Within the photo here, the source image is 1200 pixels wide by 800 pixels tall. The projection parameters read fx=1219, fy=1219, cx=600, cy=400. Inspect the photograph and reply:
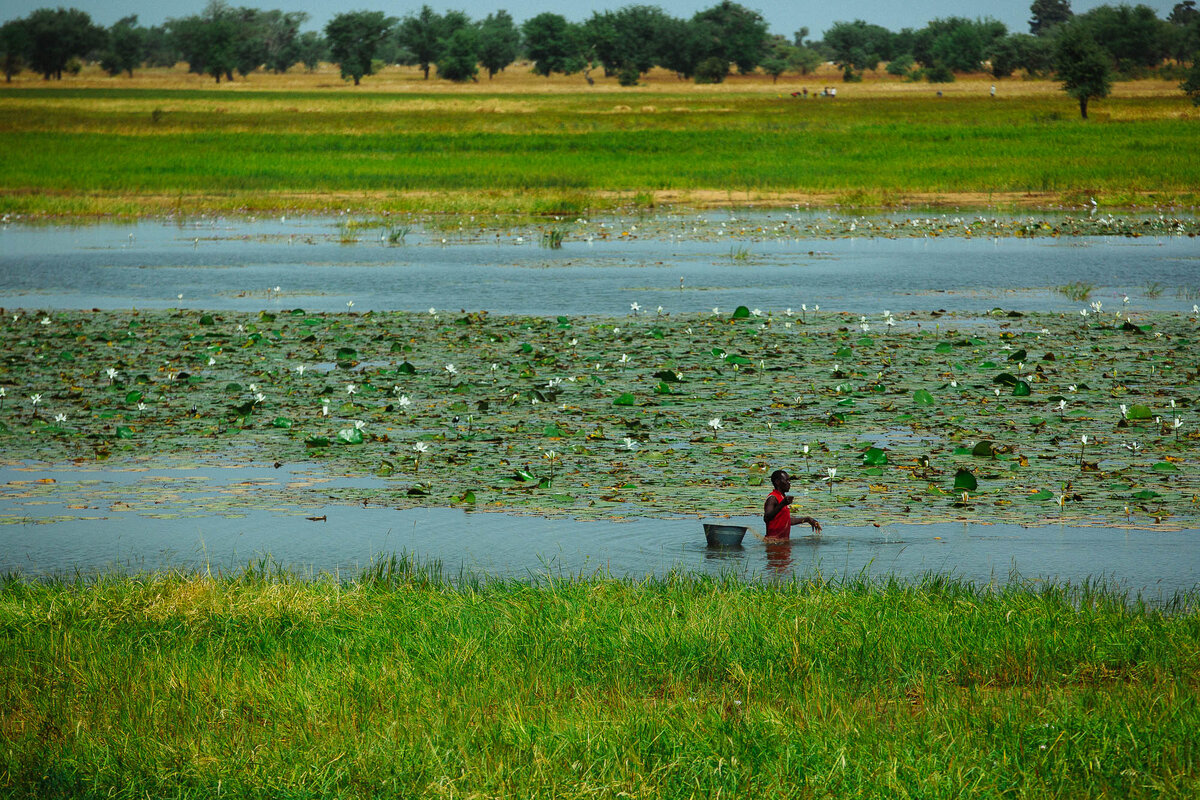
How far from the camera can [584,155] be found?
157 ft

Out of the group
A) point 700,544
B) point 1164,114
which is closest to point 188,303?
point 700,544

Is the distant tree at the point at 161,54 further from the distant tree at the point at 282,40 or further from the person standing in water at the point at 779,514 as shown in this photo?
the person standing in water at the point at 779,514

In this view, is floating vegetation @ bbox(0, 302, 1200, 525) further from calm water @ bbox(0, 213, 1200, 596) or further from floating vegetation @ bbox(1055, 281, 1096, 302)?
floating vegetation @ bbox(1055, 281, 1096, 302)

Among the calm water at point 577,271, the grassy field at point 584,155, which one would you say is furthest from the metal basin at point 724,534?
the grassy field at point 584,155

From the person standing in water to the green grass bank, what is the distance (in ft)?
90.2

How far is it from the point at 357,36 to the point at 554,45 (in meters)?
21.4

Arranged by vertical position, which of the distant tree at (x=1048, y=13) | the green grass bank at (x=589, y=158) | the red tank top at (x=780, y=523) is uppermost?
the distant tree at (x=1048, y=13)

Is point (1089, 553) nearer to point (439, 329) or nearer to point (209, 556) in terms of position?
point (209, 556)

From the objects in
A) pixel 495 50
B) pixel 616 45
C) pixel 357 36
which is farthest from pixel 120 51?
pixel 616 45

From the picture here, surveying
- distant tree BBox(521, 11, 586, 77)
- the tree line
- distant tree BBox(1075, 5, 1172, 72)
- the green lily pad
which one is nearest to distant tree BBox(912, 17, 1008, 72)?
the tree line

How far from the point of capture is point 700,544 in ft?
28.0

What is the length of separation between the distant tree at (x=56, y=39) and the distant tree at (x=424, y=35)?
110ft

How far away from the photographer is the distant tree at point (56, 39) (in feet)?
409

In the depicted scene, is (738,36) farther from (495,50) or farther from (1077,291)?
(1077,291)
